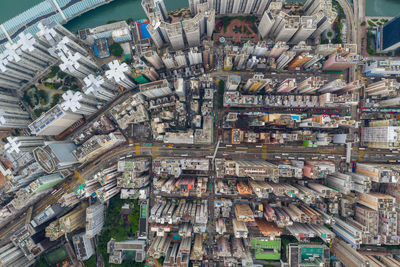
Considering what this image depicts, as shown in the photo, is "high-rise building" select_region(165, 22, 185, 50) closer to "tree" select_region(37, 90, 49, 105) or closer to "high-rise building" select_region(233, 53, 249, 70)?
"high-rise building" select_region(233, 53, 249, 70)

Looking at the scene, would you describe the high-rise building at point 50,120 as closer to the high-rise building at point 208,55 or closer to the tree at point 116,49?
the tree at point 116,49

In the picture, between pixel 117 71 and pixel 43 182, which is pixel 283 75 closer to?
pixel 117 71

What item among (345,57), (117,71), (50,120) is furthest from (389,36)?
(50,120)

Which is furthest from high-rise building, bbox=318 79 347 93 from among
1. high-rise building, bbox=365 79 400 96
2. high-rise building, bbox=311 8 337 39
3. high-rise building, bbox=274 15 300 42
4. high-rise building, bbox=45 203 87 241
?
high-rise building, bbox=45 203 87 241

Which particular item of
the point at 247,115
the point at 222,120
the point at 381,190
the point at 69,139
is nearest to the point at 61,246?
the point at 69,139

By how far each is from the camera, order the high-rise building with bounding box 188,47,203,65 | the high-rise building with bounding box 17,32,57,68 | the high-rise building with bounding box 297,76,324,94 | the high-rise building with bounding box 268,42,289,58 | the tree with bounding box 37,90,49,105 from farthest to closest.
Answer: the tree with bounding box 37,90,49,105 → the high-rise building with bounding box 188,47,203,65 → the high-rise building with bounding box 268,42,289,58 → the high-rise building with bounding box 17,32,57,68 → the high-rise building with bounding box 297,76,324,94

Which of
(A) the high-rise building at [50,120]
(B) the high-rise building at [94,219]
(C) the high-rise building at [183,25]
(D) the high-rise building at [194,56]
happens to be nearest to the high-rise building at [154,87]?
(D) the high-rise building at [194,56]
